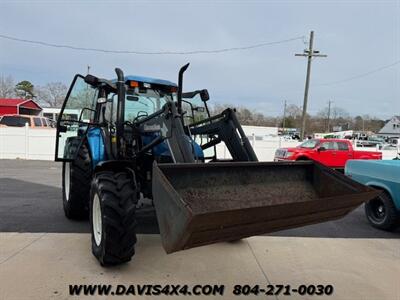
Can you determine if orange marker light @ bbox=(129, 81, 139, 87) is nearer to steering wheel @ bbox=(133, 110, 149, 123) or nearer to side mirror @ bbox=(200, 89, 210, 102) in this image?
steering wheel @ bbox=(133, 110, 149, 123)

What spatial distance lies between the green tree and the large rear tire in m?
61.6

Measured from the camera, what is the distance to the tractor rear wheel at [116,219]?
13.4 feet

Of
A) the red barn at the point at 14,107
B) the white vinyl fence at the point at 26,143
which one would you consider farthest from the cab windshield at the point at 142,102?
the red barn at the point at 14,107

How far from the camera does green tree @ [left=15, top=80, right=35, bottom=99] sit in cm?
5966

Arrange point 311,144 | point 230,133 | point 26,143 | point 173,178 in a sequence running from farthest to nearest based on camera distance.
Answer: point 26,143 → point 311,144 → point 230,133 → point 173,178

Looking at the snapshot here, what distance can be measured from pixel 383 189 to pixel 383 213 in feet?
1.49

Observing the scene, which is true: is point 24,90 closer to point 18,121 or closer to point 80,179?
point 18,121

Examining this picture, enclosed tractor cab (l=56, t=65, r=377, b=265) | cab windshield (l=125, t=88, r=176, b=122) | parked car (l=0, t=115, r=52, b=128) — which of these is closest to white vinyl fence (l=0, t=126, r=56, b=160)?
parked car (l=0, t=115, r=52, b=128)

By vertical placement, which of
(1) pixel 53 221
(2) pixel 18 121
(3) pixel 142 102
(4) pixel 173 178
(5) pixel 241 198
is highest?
(3) pixel 142 102

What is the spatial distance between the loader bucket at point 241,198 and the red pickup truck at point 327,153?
11624 millimetres

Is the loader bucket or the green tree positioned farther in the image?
the green tree

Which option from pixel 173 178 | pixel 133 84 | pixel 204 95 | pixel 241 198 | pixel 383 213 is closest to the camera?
pixel 173 178

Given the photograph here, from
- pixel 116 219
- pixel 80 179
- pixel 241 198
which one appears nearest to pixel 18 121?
pixel 80 179

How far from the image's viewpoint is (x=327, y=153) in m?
15.9
